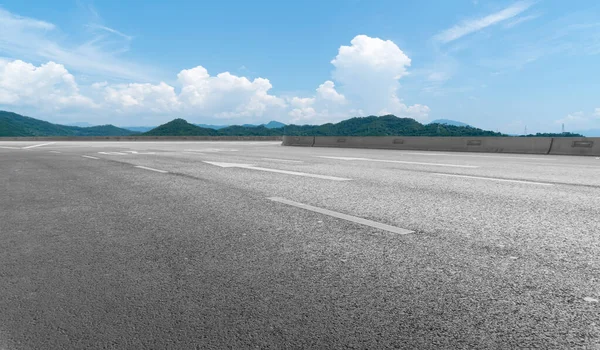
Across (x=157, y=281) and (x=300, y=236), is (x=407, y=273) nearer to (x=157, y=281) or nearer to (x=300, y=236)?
(x=300, y=236)

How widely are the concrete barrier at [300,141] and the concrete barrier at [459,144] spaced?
2962 mm

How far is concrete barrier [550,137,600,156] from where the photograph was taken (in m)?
15.8

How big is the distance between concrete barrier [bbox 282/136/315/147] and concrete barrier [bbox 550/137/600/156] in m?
14.7

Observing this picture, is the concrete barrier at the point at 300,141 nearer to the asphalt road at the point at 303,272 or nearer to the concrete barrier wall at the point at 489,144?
the concrete barrier wall at the point at 489,144

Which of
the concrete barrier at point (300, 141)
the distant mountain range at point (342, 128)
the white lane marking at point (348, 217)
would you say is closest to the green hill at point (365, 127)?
the distant mountain range at point (342, 128)

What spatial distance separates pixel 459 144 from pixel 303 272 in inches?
729

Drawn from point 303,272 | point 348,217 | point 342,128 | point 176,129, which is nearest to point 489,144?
point 348,217

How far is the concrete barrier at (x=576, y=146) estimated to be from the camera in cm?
1577

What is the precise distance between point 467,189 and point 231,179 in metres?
4.11

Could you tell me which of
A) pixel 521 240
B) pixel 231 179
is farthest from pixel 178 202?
pixel 521 240

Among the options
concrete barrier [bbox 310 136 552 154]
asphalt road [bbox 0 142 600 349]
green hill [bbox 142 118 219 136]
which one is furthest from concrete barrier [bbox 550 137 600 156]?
green hill [bbox 142 118 219 136]

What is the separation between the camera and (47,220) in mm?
4660

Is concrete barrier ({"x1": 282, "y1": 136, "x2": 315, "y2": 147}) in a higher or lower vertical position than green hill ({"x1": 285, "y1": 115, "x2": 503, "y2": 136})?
lower

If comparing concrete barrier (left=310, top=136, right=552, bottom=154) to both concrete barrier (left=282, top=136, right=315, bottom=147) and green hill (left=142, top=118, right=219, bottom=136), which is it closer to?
concrete barrier (left=282, top=136, right=315, bottom=147)
